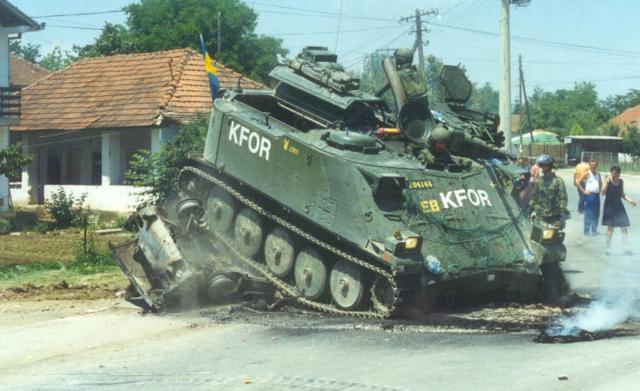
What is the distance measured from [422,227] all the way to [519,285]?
1.61 metres

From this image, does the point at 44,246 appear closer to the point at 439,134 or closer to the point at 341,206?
the point at 341,206

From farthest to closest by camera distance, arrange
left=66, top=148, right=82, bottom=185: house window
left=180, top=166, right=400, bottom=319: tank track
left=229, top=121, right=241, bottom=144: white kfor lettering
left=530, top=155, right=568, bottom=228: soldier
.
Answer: left=66, top=148, right=82, bottom=185: house window → left=530, top=155, right=568, bottom=228: soldier → left=229, top=121, right=241, bottom=144: white kfor lettering → left=180, top=166, right=400, bottom=319: tank track

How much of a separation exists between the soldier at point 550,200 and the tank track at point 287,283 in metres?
4.13

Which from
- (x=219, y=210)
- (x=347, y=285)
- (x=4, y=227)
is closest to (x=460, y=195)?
(x=347, y=285)

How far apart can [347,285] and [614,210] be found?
700cm

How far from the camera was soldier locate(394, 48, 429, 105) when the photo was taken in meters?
13.1

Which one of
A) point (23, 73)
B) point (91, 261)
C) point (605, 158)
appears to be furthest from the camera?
point (605, 158)

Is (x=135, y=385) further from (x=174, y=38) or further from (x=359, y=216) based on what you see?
(x=174, y=38)

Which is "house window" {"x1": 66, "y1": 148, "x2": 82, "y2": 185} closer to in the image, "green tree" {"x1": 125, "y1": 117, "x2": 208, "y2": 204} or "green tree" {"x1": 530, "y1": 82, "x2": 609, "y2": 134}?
"green tree" {"x1": 125, "y1": 117, "x2": 208, "y2": 204}

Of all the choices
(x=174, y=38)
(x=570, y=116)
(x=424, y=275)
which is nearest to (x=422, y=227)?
(x=424, y=275)

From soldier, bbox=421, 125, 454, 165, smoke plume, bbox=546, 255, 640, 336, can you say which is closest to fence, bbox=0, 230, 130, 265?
soldier, bbox=421, 125, 454, 165

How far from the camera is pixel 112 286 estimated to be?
15242 mm

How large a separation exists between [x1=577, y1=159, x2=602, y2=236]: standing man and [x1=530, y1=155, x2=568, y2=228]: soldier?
13.6ft

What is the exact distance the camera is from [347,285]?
38.9 feet
